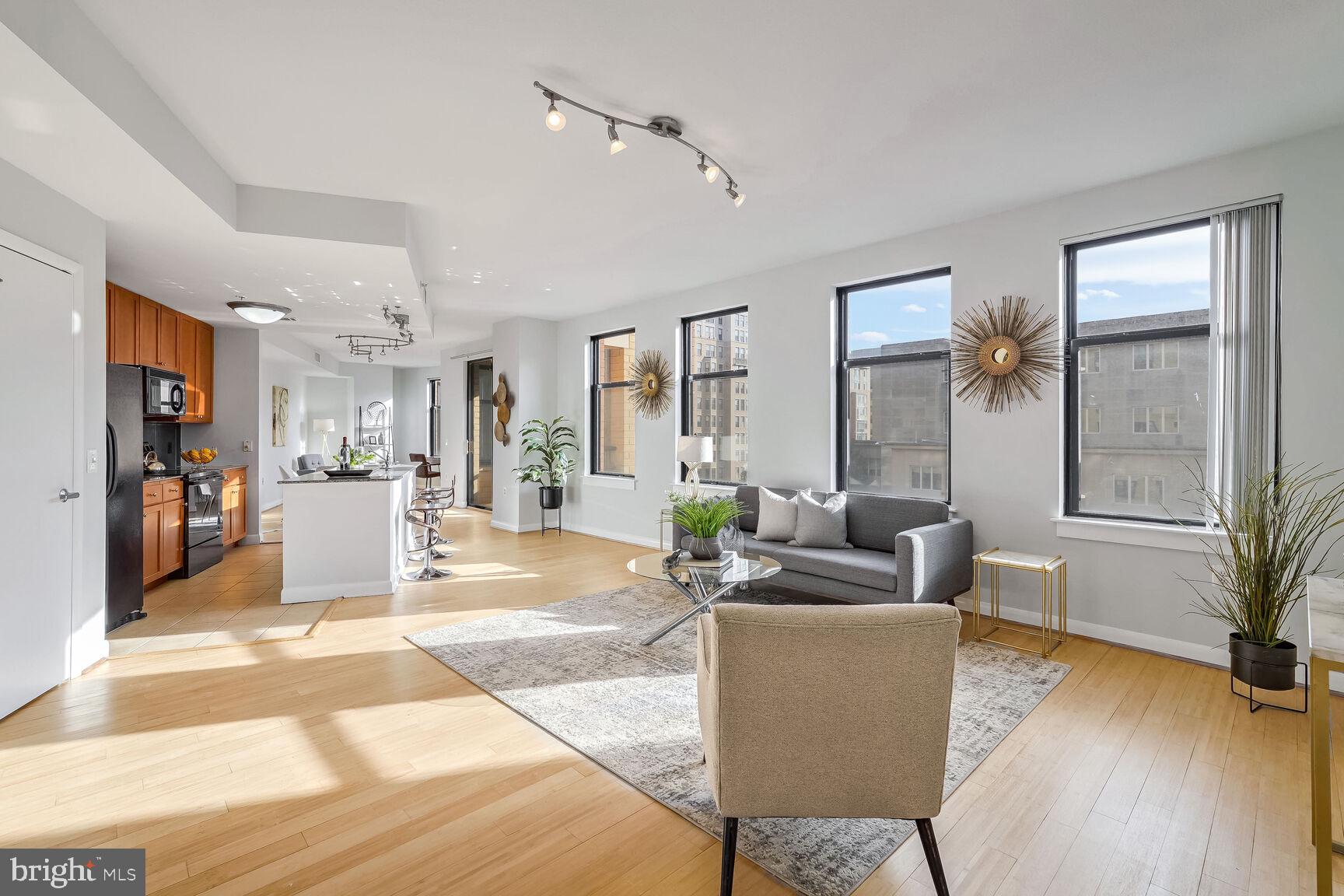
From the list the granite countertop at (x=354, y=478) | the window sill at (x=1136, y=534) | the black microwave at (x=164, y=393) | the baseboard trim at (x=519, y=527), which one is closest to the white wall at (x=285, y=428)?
the black microwave at (x=164, y=393)

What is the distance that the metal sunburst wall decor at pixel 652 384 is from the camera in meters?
6.59

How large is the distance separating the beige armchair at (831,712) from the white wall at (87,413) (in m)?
3.52

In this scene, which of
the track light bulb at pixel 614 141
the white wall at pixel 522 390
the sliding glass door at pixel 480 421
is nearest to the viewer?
the track light bulb at pixel 614 141

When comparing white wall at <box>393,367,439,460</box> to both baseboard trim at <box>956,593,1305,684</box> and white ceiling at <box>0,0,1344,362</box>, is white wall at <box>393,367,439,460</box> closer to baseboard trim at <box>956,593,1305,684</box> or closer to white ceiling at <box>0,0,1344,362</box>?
white ceiling at <box>0,0,1344,362</box>

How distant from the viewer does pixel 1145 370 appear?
3652 mm

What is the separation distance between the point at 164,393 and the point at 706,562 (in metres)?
5.08

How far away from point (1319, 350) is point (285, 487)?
6.33 m

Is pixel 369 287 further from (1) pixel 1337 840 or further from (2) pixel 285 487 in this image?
(1) pixel 1337 840

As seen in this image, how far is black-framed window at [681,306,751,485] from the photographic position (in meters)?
5.94

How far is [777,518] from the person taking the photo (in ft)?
15.5

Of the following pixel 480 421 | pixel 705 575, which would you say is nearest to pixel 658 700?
pixel 705 575

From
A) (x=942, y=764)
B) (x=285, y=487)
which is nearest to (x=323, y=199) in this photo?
(x=285, y=487)

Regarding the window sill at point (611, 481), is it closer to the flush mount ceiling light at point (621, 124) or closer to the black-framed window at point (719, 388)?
→ the black-framed window at point (719, 388)

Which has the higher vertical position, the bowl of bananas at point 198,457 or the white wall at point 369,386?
the white wall at point 369,386
